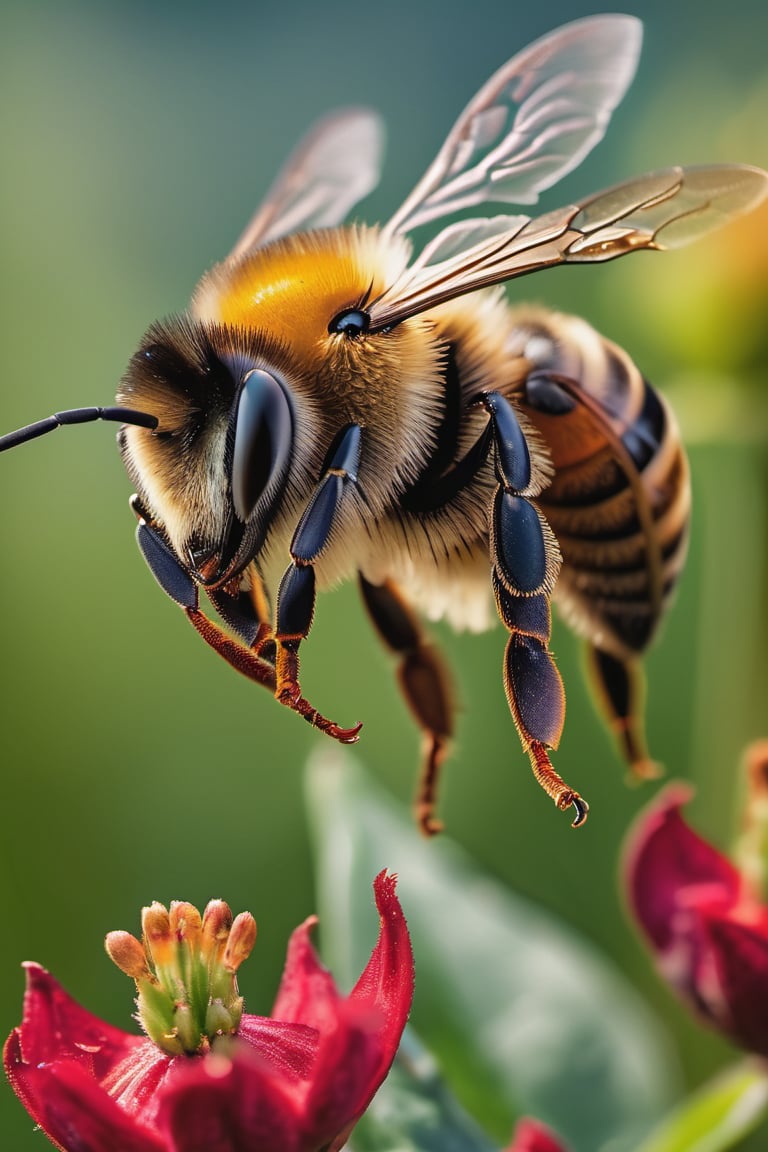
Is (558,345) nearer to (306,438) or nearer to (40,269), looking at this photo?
(306,438)

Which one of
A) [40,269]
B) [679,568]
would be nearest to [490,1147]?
[679,568]

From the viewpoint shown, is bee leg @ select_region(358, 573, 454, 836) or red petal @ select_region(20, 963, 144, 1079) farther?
bee leg @ select_region(358, 573, 454, 836)

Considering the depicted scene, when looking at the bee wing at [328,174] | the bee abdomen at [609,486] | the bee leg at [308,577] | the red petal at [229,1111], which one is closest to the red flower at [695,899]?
the bee abdomen at [609,486]

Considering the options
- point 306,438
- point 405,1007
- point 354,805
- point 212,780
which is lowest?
point 212,780

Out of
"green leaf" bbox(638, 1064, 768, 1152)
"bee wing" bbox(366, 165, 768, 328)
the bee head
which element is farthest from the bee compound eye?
"green leaf" bbox(638, 1064, 768, 1152)

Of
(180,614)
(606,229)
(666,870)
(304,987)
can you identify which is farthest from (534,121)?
(180,614)

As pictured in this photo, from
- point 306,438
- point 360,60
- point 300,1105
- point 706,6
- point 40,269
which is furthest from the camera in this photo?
point 360,60

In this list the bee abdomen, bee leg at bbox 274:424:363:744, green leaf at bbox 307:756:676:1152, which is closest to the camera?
bee leg at bbox 274:424:363:744

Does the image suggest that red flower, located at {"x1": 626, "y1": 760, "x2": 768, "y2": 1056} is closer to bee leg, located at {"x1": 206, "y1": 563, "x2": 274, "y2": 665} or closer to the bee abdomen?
the bee abdomen
